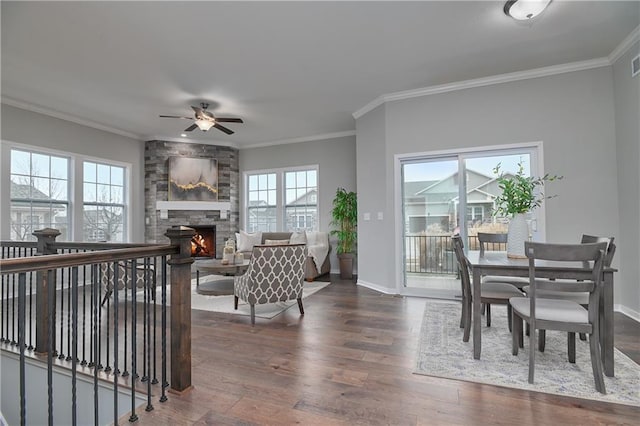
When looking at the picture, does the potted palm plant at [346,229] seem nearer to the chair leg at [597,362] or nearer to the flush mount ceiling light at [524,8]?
the flush mount ceiling light at [524,8]

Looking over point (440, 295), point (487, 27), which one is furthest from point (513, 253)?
point (487, 27)

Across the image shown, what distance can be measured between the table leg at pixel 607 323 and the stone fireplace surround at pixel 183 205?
650 centimetres

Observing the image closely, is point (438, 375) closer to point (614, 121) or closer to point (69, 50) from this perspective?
point (614, 121)

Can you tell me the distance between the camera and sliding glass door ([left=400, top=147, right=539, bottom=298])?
14.0 ft

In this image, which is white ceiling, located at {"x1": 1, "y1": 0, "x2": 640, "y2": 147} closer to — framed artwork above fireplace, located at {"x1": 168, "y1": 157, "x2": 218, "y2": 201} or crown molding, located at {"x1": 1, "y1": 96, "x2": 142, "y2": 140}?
crown molding, located at {"x1": 1, "y1": 96, "x2": 142, "y2": 140}

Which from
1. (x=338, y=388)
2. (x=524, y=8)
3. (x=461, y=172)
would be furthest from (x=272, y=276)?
(x=524, y=8)

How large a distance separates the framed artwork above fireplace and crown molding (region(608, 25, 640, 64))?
685cm

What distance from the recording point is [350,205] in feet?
20.1

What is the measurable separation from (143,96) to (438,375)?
5.13 m

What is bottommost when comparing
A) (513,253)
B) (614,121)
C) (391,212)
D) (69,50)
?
(513,253)

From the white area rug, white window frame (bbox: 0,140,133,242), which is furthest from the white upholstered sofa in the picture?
the white area rug

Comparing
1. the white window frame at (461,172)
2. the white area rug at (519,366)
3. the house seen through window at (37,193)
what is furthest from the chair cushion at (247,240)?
the white area rug at (519,366)

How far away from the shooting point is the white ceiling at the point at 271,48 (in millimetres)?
2828

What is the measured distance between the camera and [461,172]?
439cm
